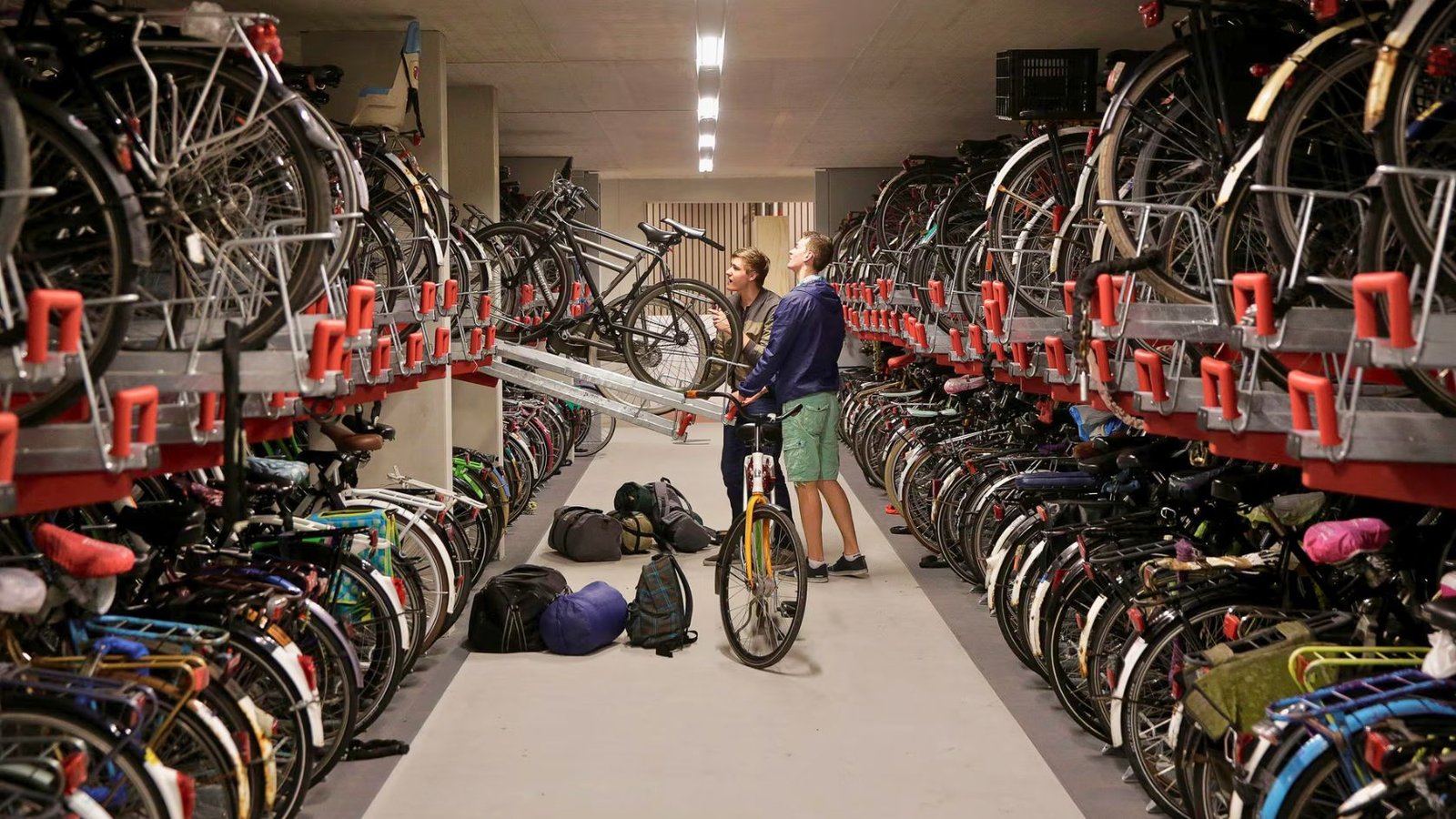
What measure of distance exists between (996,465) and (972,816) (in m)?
2.78

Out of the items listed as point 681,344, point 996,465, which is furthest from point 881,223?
point 996,465

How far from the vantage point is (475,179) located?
8.49 meters

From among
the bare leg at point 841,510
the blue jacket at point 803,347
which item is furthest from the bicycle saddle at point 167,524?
the bare leg at point 841,510

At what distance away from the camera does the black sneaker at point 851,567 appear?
7.32 m

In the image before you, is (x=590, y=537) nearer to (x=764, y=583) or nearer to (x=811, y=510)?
(x=811, y=510)

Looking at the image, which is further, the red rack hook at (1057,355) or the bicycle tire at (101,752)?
the red rack hook at (1057,355)

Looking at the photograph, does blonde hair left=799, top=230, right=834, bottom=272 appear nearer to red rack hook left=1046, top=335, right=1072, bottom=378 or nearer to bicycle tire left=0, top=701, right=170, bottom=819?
red rack hook left=1046, top=335, right=1072, bottom=378

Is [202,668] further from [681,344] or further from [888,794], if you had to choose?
[681,344]

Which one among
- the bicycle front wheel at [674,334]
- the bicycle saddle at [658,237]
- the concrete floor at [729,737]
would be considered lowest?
the concrete floor at [729,737]

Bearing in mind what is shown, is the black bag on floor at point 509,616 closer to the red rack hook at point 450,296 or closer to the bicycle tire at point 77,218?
the red rack hook at point 450,296

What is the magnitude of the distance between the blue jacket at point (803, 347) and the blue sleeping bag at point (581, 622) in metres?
1.35

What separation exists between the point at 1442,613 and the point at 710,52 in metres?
5.86

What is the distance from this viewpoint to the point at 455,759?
450 cm

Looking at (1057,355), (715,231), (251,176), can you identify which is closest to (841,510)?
(1057,355)
